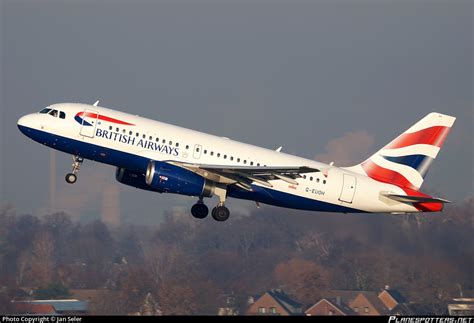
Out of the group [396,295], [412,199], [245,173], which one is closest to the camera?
[245,173]

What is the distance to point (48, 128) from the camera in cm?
5756

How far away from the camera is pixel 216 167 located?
2232 inches

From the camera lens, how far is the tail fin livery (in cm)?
6103

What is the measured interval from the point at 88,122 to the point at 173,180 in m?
4.86

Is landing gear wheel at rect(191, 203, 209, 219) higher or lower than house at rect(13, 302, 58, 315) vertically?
higher

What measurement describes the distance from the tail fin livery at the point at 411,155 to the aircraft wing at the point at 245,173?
4766mm

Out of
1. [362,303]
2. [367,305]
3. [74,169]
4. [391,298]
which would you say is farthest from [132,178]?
[391,298]

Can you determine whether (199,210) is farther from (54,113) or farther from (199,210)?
(54,113)

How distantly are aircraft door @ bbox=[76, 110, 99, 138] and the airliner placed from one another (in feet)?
0.15

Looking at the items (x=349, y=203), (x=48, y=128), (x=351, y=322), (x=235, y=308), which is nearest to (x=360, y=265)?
(x=349, y=203)

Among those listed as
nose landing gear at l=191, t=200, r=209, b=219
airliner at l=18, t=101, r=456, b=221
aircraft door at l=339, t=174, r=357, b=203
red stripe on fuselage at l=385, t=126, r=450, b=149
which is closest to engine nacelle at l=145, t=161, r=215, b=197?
airliner at l=18, t=101, r=456, b=221

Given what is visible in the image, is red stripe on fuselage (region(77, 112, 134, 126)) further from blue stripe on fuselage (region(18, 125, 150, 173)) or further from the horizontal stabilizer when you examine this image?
the horizontal stabilizer

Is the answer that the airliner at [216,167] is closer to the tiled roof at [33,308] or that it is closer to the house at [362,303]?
the house at [362,303]

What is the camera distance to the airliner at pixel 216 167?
5719 centimetres
